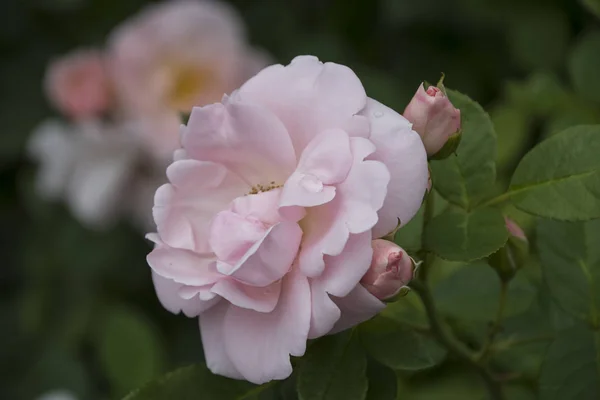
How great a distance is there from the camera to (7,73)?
1.95m

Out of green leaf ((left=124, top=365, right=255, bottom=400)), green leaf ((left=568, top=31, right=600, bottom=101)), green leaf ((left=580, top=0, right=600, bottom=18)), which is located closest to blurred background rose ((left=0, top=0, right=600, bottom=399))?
green leaf ((left=568, top=31, right=600, bottom=101))

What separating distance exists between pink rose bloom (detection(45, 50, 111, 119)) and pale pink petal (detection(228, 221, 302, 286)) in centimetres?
101

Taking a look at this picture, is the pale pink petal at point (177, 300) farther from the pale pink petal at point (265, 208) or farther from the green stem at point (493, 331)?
the green stem at point (493, 331)

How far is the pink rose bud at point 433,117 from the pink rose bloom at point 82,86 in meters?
1.02

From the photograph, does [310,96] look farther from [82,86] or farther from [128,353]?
[82,86]

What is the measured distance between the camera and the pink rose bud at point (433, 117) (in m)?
0.63

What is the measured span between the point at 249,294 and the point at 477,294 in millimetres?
319

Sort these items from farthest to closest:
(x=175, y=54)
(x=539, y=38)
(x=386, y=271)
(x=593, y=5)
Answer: (x=175, y=54) → (x=539, y=38) → (x=593, y=5) → (x=386, y=271)

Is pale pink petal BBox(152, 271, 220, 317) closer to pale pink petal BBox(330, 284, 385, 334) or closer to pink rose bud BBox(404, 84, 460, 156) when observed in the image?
pale pink petal BBox(330, 284, 385, 334)

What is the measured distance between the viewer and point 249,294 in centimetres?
64

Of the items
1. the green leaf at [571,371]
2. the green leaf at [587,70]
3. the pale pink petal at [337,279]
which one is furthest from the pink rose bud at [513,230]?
the green leaf at [587,70]

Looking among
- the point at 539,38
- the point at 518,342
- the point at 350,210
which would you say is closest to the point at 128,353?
the point at 518,342

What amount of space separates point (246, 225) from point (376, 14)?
1297 mm

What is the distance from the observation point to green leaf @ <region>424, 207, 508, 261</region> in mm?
662
